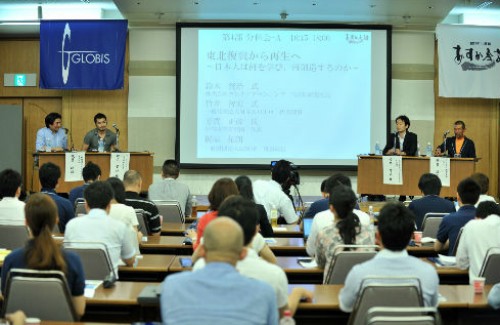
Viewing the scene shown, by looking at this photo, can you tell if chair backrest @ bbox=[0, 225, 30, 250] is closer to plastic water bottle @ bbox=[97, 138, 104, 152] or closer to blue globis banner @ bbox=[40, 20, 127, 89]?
plastic water bottle @ bbox=[97, 138, 104, 152]

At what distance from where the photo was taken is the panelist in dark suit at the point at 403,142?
9758 mm

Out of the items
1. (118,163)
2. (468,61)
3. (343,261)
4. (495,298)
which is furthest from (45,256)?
(468,61)

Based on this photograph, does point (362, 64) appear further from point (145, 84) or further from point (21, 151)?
point (21, 151)

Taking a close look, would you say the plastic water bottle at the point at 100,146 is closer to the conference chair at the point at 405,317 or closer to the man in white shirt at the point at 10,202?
the man in white shirt at the point at 10,202

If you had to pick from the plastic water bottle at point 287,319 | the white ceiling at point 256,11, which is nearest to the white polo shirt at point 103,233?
the plastic water bottle at point 287,319

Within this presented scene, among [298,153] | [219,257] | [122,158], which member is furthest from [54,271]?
[298,153]

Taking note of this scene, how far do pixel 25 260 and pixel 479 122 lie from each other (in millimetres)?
10245

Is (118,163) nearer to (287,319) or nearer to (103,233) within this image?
(103,233)

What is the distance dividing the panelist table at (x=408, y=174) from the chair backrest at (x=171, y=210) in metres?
3.56

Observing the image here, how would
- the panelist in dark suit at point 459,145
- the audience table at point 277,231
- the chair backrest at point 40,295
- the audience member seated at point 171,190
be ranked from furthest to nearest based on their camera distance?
the panelist in dark suit at point 459,145 → the audience member seated at point 171,190 → the audience table at point 277,231 → the chair backrest at point 40,295

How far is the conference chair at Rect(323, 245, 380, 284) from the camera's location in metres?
4.04

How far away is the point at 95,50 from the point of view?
11352 mm

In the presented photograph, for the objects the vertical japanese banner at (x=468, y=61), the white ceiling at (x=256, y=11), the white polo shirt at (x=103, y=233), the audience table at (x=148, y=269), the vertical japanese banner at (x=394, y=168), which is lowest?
the audience table at (x=148, y=269)

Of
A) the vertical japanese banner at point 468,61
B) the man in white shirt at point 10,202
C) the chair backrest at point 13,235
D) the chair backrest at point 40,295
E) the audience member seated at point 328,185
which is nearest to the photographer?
the chair backrest at point 40,295
